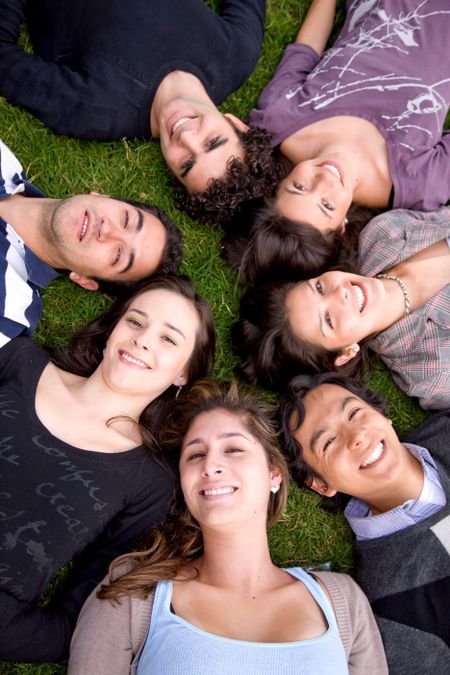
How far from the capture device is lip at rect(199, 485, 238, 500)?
307 centimetres

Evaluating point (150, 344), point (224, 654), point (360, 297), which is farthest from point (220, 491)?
point (360, 297)

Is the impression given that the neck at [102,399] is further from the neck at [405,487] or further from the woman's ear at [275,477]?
the neck at [405,487]

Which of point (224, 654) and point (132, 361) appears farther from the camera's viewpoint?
point (132, 361)

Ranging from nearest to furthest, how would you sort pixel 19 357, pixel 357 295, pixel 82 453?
pixel 82 453 < pixel 19 357 < pixel 357 295

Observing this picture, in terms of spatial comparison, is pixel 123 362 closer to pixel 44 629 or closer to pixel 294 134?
pixel 44 629

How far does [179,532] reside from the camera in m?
3.60

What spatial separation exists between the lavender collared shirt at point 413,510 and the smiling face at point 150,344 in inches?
60.4

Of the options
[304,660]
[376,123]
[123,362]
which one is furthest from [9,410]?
[376,123]

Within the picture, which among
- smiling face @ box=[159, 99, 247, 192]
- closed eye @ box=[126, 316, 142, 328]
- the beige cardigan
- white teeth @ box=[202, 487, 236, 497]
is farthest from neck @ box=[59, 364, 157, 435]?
smiling face @ box=[159, 99, 247, 192]

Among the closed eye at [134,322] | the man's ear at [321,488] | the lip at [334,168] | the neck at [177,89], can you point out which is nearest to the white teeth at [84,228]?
the closed eye at [134,322]

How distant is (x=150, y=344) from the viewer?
330 centimetres

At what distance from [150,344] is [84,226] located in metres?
0.78

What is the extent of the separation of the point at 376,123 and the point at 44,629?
3.66 meters

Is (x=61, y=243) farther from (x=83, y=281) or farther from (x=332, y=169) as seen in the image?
(x=332, y=169)
